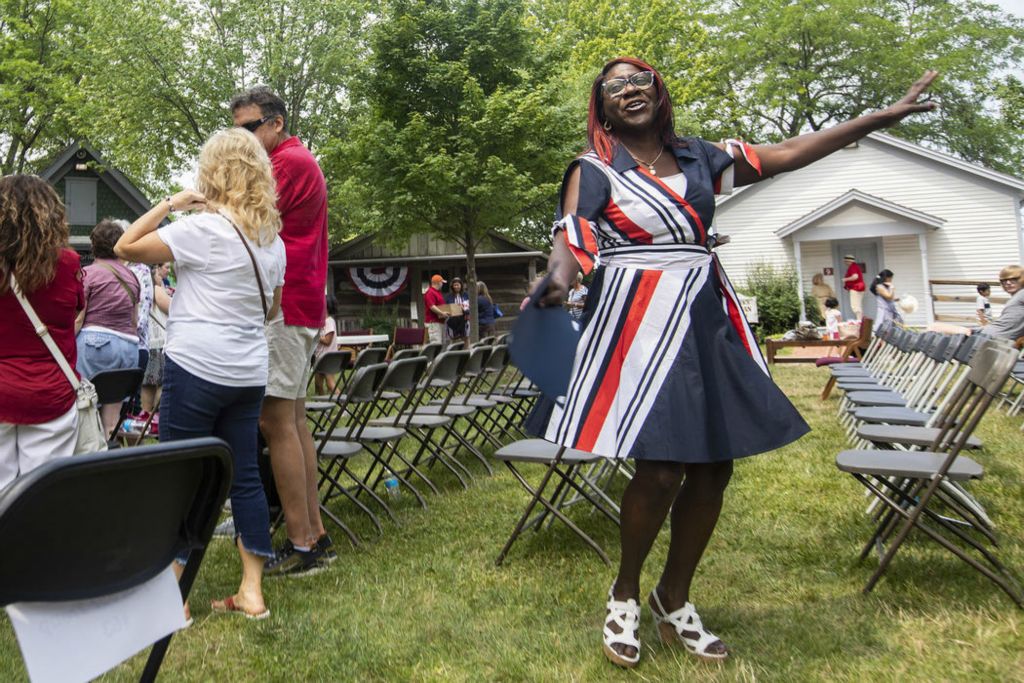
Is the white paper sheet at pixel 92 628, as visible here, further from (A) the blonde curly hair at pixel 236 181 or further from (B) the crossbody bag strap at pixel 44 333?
(B) the crossbody bag strap at pixel 44 333

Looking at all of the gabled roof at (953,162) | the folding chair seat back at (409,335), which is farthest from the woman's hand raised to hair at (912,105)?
the gabled roof at (953,162)

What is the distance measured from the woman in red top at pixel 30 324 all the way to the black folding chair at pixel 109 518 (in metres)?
1.97

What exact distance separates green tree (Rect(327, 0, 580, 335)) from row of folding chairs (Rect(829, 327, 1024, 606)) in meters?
12.9

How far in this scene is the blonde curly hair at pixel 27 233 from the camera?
3.05 m

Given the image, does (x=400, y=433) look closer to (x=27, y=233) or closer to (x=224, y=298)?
(x=224, y=298)

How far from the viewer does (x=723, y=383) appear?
2555 millimetres

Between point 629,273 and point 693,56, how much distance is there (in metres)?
35.2

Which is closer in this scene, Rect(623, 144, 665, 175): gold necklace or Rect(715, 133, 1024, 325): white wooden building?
Rect(623, 144, 665, 175): gold necklace

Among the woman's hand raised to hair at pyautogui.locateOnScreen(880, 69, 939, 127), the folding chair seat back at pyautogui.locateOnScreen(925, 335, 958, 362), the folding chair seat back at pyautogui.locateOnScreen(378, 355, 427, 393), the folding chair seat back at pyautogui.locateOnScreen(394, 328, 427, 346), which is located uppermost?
the woman's hand raised to hair at pyautogui.locateOnScreen(880, 69, 939, 127)

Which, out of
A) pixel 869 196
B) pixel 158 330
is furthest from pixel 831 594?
pixel 869 196

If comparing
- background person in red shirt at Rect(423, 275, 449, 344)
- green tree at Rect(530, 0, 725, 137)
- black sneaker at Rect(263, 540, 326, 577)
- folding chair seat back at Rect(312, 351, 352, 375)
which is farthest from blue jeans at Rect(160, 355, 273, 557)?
green tree at Rect(530, 0, 725, 137)

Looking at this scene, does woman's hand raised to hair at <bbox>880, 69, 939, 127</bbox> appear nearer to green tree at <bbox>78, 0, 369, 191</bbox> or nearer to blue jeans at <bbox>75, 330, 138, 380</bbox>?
blue jeans at <bbox>75, 330, 138, 380</bbox>

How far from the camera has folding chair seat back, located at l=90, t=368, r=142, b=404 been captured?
444 cm

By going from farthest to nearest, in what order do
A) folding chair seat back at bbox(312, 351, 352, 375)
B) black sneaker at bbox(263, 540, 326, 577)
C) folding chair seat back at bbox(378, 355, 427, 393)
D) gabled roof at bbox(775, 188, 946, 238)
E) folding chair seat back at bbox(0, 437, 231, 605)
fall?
1. gabled roof at bbox(775, 188, 946, 238)
2. folding chair seat back at bbox(312, 351, 352, 375)
3. folding chair seat back at bbox(378, 355, 427, 393)
4. black sneaker at bbox(263, 540, 326, 577)
5. folding chair seat back at bbox(0, 437, 231, 605)
